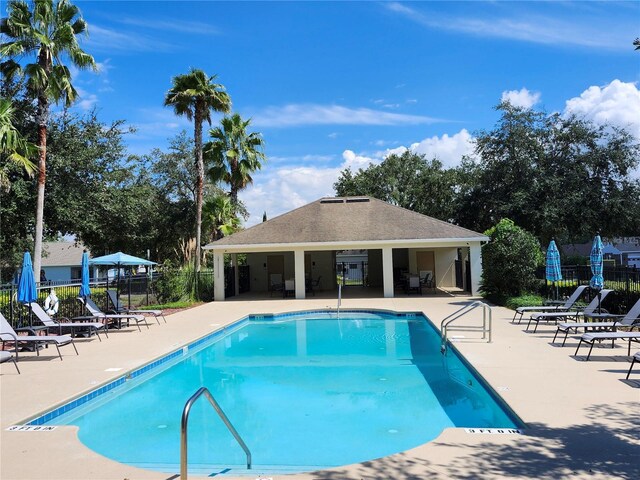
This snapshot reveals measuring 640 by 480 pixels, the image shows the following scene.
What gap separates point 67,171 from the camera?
2177 centimetres

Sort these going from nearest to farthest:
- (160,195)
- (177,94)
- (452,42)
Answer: (452,42), (177,94), (160,195)

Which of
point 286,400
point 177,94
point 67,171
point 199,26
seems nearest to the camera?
point 286,400

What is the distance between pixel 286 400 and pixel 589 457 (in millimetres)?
4922

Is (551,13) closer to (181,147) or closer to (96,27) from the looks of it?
(96,27)

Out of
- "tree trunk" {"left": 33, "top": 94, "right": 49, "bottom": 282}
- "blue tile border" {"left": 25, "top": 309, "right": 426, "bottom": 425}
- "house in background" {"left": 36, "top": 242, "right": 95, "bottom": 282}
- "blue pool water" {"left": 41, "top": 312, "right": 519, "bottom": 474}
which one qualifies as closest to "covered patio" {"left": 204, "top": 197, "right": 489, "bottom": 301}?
"blue tile border" {"left": 25, "top": 309, "right": 426, "bottom": 425}

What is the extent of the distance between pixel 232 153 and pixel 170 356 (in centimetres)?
1969

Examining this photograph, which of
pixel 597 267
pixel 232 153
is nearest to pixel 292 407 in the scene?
pixel 597 267

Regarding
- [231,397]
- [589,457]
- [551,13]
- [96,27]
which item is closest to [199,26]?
[96,27]

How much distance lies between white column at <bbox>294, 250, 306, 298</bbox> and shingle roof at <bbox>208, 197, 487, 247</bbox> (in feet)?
2.84

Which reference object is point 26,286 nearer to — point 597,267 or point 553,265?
point 597,267

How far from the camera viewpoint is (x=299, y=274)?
24.3m

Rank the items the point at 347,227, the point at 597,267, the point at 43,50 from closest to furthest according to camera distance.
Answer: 1. the point at 597,267
2. the point at 43,50
3. the point at 347,227

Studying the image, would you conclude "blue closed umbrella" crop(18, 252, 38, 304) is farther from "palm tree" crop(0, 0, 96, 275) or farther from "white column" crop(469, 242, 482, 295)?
"white column" crop(469, 242, 482, 295)

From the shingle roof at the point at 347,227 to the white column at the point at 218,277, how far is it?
0.72m
